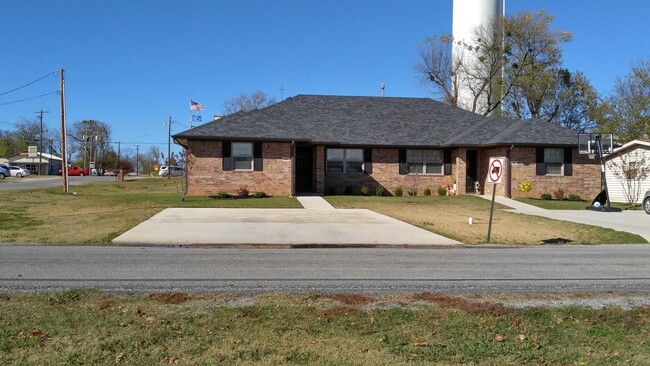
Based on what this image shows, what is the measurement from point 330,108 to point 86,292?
28506mm

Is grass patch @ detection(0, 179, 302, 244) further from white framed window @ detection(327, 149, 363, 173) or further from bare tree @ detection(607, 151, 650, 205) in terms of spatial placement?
bare tree @ detection(607, 151, 650, 205)

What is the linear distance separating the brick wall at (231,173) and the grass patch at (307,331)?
21182 mm

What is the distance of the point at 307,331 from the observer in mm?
5633

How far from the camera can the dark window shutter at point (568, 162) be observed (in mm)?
29375

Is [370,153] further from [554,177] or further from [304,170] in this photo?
[554,177]

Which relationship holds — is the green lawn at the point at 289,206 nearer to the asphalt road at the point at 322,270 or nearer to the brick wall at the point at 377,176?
the brick wall at the point at 377,176

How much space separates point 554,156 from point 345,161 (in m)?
11.2

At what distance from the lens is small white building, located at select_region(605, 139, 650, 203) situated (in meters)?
29.3

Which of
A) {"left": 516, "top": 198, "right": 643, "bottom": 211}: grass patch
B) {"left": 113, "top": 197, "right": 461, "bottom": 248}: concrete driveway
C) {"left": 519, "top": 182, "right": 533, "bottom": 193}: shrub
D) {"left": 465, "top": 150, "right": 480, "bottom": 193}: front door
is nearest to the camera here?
{"left": 113, "top": 197, "right": 461, "bottom": 248}: concrete driveway

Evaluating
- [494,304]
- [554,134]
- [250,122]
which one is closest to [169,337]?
[494,304]

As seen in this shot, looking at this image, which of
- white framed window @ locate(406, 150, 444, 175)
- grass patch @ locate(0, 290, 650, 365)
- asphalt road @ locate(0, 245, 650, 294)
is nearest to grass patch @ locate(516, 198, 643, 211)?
white framed window @ locate(406, 150, 444, 175)

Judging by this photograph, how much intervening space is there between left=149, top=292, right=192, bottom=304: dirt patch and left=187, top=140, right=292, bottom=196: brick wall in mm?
21080

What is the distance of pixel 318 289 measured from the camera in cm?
812

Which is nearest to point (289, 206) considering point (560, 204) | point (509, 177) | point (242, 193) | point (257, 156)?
point (242, 193)
